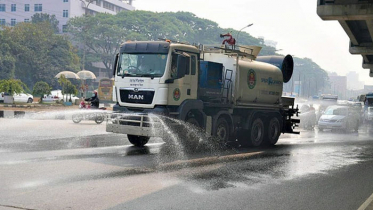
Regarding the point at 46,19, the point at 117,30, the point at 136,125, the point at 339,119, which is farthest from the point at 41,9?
the point at 136,125

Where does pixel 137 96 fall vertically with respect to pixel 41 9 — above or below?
below

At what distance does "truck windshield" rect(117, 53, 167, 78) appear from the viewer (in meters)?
13.7

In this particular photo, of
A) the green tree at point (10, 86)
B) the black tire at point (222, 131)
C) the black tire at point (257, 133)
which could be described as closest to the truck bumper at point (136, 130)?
the black tire at point (222, 131)

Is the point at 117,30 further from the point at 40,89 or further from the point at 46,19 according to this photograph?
the point at 40,89

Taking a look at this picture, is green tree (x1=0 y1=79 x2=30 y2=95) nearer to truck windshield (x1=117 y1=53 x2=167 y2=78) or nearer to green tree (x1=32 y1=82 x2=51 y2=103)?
green tree (x1=32 y1=82 x2=51 y2=103)

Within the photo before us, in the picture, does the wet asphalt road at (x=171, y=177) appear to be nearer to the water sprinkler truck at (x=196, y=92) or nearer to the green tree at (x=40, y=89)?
the water sprinkler truck at (x=196, y=92)

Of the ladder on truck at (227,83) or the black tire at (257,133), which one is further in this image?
the black tire at (257,133)

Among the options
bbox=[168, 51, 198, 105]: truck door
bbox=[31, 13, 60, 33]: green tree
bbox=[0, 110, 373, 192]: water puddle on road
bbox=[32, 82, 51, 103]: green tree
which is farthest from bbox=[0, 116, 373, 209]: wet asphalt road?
bbox=[31, 13, 60, 33]: green tree

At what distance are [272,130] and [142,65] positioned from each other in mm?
6781

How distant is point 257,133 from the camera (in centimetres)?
1773

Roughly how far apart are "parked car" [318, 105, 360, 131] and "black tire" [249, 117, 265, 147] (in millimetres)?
14471

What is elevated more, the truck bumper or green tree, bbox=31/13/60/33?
green tree, bbox=31/13/60/33

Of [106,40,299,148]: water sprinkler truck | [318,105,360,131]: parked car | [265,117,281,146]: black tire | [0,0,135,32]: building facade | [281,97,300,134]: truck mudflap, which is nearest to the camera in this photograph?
[106,40,299,148]: water sprinkler truck

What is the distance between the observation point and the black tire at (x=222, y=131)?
15.4 metres
